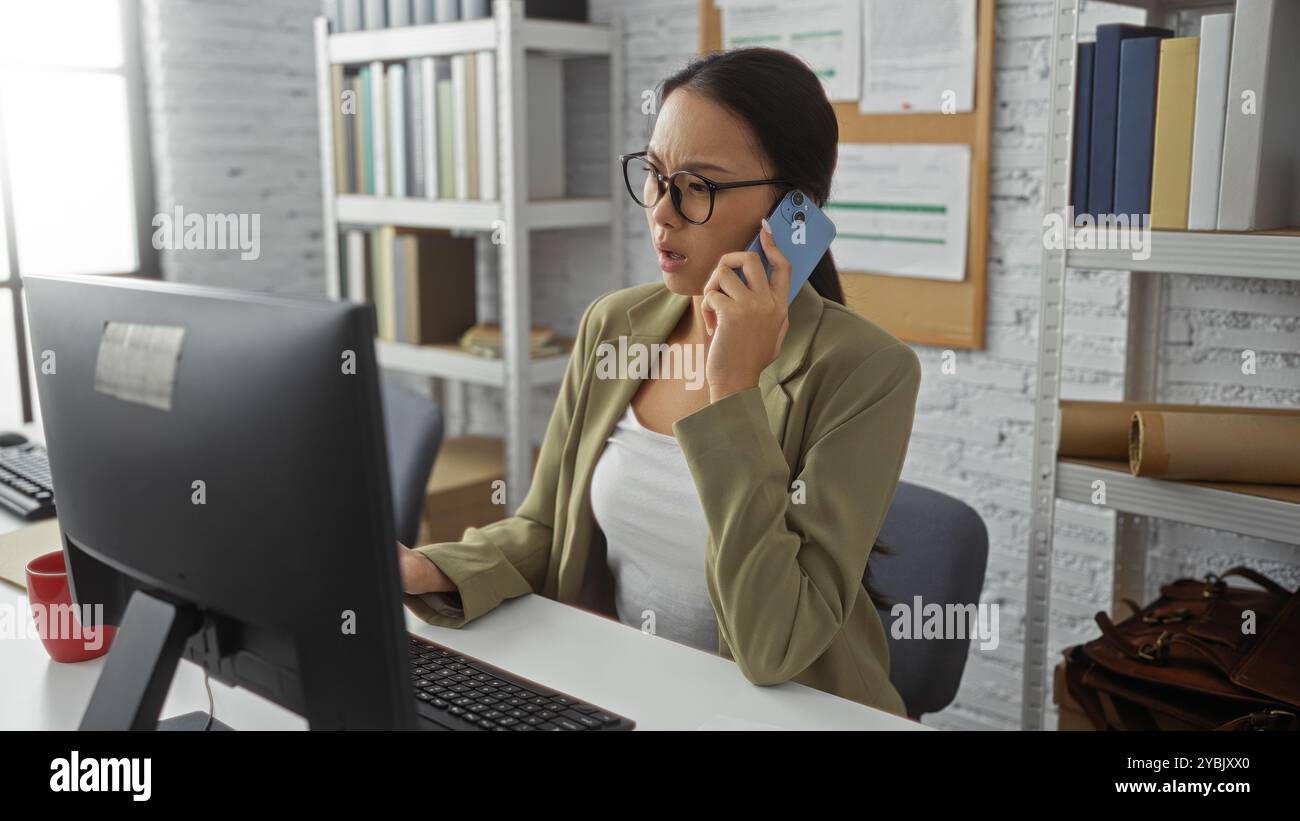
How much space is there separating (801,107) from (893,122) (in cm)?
119

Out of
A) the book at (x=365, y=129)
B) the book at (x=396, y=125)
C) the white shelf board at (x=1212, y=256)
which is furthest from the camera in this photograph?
the book at (x=365, y=129)

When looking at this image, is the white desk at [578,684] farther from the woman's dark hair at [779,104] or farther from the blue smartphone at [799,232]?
the woman's dark hair at [779,104]

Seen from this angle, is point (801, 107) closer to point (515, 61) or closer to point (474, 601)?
point (474, 601)

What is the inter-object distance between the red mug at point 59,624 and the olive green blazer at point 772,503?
0.34m

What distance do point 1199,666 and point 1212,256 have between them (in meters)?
0.61

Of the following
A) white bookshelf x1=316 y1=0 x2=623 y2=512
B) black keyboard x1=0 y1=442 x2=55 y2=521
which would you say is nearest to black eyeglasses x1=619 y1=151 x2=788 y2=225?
black keyboard x1=0 y1=442 x2=55 y2=521

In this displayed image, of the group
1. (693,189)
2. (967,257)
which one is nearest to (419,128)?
(967,257)

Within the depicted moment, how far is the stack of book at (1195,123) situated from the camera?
1574 millimetres

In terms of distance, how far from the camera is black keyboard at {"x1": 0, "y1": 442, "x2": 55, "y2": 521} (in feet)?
5.88

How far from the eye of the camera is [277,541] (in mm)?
821

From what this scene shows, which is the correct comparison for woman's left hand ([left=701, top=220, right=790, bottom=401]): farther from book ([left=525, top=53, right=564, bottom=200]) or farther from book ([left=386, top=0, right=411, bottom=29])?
book ([left=386, top=0, right=411, bottom=29])

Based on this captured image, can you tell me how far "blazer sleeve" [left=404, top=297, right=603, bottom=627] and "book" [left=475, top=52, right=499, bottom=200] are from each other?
133 cm

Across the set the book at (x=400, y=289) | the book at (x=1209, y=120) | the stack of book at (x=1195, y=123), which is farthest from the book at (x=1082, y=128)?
the book at (x=400, y=289)
